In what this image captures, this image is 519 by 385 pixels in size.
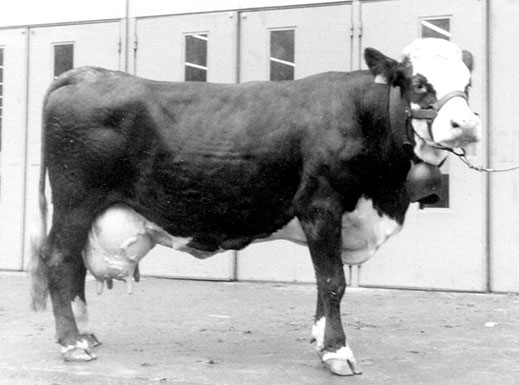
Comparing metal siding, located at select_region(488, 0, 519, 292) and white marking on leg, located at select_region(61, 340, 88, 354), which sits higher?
metal siding, located at select_region(488, 0, 519, 292)

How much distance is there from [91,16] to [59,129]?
5.21 metres

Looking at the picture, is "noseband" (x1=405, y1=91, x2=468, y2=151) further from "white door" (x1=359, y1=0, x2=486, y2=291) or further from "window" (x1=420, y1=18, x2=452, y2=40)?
"window" (x1=420, y1=18, x2=452, y2=40)

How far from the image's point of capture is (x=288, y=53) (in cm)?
1009

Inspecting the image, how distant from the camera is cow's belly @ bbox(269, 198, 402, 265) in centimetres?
581

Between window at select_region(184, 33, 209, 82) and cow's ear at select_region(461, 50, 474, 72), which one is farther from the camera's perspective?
window at select_region(184, 33, 209, 82)

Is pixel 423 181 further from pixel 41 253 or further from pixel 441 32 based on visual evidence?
pixel 441 32

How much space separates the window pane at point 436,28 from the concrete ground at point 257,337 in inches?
102

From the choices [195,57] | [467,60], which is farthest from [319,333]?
[195,57]

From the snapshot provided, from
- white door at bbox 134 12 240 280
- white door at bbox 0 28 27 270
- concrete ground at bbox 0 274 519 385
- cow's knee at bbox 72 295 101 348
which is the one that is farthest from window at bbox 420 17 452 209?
white door at bbox 0 28 27 270

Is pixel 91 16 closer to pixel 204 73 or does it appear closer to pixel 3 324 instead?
pixel 204 73

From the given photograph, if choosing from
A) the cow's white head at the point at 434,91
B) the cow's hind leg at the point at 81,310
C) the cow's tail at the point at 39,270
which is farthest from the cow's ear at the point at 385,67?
the cow's hind leg at the point at 81,310

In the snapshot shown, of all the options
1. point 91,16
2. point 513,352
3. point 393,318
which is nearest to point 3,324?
point 393,318

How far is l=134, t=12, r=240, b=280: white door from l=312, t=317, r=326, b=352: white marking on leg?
4137mm

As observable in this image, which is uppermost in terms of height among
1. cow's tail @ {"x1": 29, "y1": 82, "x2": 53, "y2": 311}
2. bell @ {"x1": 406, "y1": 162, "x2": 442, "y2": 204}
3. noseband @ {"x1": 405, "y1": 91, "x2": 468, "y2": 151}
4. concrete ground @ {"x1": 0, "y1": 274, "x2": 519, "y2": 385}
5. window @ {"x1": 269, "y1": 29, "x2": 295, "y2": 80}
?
window @ {"x1": 269, "y1": 29, "x2": 295, "y2": 80}
